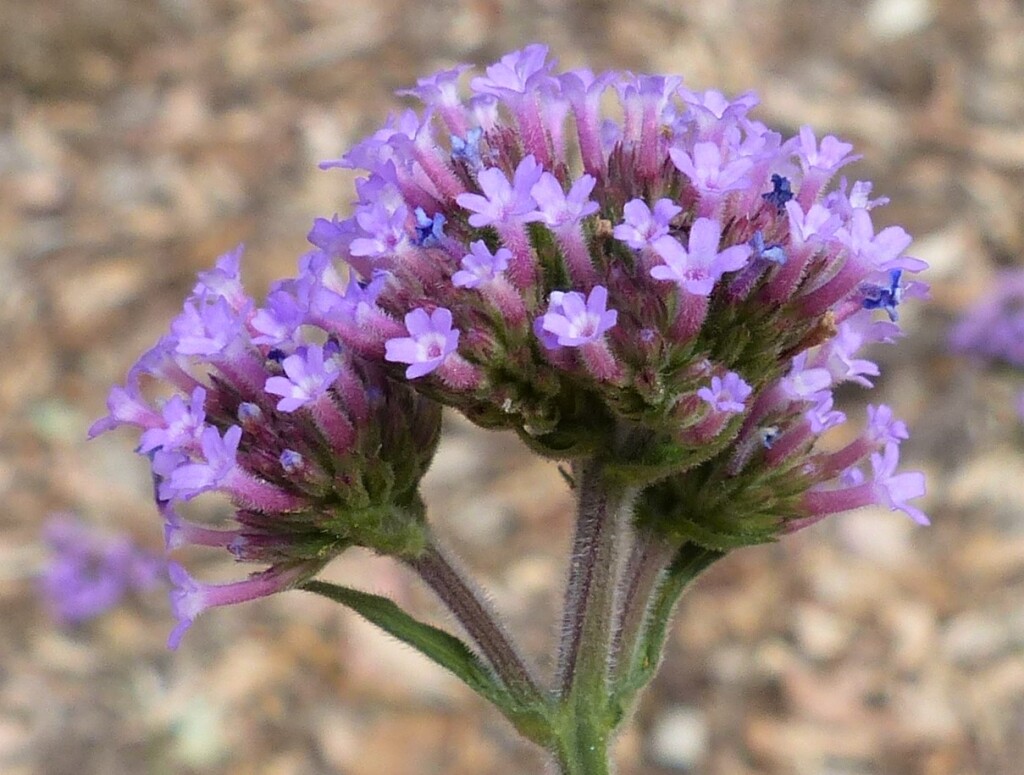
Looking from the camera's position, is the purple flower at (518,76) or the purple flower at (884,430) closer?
the purple flower at (518,76)

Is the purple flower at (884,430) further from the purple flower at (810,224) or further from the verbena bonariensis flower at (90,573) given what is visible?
the verbena bonariensis flower at (90,573)

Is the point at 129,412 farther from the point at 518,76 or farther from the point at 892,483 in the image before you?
the point at 892,483

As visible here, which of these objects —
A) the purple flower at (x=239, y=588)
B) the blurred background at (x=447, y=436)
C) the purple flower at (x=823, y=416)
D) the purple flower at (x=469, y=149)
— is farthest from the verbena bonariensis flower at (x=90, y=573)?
the purple flower at (x=823, y=416)

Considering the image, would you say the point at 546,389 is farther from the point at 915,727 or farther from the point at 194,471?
the point at 915,727

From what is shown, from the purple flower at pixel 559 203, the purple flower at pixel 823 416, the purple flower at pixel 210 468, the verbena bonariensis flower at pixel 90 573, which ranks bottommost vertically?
the purple flower at pixel 210 468

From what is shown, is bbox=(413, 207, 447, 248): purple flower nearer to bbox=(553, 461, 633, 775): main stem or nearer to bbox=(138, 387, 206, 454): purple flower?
bbox=(138, 387, 206, 454): purple flower

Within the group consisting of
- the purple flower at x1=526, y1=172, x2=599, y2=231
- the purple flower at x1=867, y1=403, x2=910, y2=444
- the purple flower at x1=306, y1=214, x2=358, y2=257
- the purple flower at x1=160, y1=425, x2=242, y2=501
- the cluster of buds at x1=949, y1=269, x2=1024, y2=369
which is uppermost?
the cluster of buds at x1=949, y1=269, x2=1024, y2=369

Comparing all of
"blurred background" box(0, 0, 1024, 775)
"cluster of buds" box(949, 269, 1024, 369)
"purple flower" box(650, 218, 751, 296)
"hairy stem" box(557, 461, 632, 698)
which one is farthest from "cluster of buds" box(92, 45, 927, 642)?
"cluster of buds" box(949, 269, 1024, 369)
